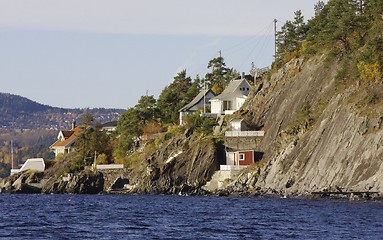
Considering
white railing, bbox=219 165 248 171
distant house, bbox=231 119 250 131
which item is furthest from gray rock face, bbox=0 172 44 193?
white railing, bbox=219 165 248 171

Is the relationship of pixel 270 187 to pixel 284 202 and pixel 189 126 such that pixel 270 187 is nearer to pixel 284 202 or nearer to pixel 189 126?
pixel 284 202

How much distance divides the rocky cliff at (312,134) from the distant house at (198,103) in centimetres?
2307

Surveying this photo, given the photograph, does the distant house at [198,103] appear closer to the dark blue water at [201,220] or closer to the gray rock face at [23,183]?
the gray rock face at [23,183]

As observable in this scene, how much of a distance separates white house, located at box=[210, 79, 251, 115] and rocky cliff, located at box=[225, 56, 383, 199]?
11.0 meters

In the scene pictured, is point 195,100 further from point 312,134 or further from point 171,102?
point 312,134

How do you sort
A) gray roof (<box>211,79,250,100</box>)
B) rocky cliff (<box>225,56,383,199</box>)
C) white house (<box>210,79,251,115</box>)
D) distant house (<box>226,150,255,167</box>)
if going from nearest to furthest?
rocky cliff (<box>225,56,383,199</box>) → distant house (<box>226,150,255,167</box>) → white house (<box>210,79,251,115</box>) → gray roof (<box>211,79,250,100</box>)

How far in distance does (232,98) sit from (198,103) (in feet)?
44.1

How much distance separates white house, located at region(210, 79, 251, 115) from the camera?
162 metres

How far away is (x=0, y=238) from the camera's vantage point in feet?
218

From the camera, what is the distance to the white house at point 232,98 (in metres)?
162

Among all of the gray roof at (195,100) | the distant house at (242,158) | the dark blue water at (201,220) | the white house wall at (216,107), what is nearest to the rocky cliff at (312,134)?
the distant house at (242,158)

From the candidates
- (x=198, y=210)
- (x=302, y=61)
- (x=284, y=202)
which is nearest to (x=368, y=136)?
(x=284, y=202)

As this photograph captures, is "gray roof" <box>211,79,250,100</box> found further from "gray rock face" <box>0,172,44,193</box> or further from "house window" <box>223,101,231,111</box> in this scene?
"gray rock face" <box>0,172,44,193</box>

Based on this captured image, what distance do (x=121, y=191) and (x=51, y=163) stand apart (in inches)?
1222
